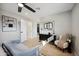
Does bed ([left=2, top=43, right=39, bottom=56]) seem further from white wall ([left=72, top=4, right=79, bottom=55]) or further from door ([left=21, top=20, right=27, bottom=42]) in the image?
white wall ([left=72, top=4, right=79, bottom=55])

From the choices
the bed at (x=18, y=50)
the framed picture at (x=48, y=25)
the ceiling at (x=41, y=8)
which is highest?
the ceiling at (x=41, y=8)

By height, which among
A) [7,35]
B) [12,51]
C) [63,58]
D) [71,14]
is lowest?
[63,58]

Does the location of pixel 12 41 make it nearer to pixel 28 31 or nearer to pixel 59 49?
pixel 28 31

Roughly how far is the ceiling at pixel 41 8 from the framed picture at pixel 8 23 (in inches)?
6.3

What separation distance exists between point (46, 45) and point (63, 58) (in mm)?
408

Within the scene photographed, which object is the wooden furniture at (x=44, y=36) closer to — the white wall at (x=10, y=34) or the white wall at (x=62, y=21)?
the white wall at (x=62, y=21)

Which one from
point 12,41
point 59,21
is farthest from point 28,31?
point 59,21

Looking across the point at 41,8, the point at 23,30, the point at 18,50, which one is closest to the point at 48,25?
the point at 41,8

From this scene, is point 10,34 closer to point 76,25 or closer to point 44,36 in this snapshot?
point 44,36

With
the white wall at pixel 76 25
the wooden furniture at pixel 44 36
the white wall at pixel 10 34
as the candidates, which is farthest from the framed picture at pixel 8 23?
the white wall at pixel 76 25

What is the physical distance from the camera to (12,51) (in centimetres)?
181

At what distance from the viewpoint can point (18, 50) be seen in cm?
182

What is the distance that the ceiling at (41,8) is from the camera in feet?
5.95

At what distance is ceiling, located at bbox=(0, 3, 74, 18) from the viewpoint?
1.81 metres
